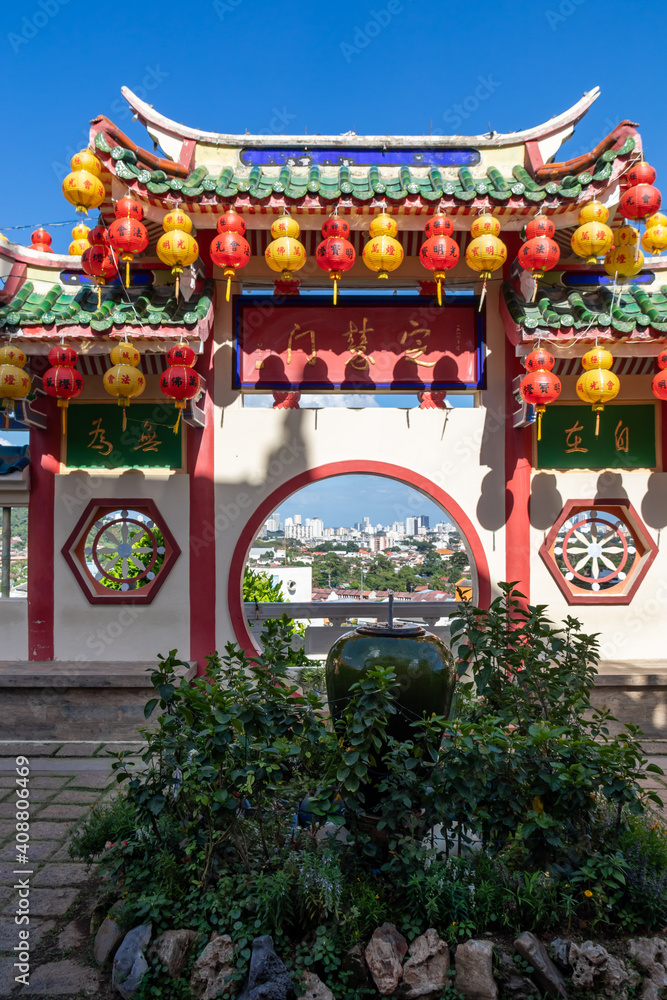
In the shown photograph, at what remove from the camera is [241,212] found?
5.88 metres

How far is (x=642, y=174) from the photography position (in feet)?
18.5

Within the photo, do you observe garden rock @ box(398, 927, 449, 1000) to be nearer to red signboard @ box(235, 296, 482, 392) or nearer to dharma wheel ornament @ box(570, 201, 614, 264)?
red signboard @ box(235, 296, 482, 392)

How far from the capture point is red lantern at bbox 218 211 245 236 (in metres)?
5.67

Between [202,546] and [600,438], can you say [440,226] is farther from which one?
[202,546]

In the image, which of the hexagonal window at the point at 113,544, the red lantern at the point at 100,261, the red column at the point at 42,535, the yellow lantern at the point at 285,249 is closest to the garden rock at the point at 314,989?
the hexagonal window at the point at 113,544

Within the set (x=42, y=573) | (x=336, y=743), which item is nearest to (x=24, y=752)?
(x=42, y=573)

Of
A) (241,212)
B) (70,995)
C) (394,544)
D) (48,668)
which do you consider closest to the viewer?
(70,995)

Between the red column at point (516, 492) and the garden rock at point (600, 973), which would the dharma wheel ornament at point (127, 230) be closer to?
the red column at point (516, 492)

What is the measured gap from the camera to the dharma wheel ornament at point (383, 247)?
5590 millimetres

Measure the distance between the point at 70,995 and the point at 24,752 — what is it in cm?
343

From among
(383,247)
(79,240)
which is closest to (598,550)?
(383,247)

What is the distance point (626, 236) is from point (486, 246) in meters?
1.24

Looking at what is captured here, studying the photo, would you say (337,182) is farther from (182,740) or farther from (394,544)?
(394,544)

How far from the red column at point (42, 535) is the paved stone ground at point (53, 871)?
102 centimetres
